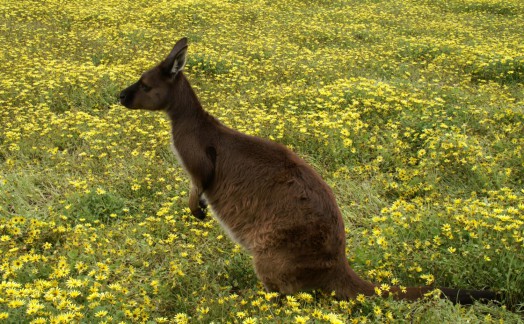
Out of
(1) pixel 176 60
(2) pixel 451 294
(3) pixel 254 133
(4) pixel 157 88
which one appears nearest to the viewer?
(2) pixel 451 294

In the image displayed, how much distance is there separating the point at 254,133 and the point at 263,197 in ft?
9.74

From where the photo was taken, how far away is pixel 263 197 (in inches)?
147

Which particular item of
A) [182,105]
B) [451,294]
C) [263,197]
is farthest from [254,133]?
[451,294]

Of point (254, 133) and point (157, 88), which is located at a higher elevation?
point (157, 88)

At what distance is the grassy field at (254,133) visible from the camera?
11.9 feet

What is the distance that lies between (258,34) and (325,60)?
2802mm

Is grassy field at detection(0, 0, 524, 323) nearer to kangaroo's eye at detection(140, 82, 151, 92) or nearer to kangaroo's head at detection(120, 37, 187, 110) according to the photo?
kangaroo's head at detection(120, 37, 187, 110)

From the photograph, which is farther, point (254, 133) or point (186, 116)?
point (254, 133)

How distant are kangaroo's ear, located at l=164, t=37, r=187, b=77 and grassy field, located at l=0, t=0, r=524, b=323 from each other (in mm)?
1514

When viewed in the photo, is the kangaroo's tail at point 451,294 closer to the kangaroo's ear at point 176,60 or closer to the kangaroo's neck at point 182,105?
the kangaroo's neck at point 182,105

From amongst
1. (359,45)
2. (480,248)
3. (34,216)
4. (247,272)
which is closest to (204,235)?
(247,272)

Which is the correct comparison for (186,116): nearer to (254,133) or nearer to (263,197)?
(263,197)

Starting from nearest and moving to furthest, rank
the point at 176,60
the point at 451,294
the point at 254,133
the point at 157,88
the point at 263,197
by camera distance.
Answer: the point at 451,294
the point at 263,197
the point at 176,60
the point at 157,88
the point at 254,133

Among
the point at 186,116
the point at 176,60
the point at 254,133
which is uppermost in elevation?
the point at 176,60
